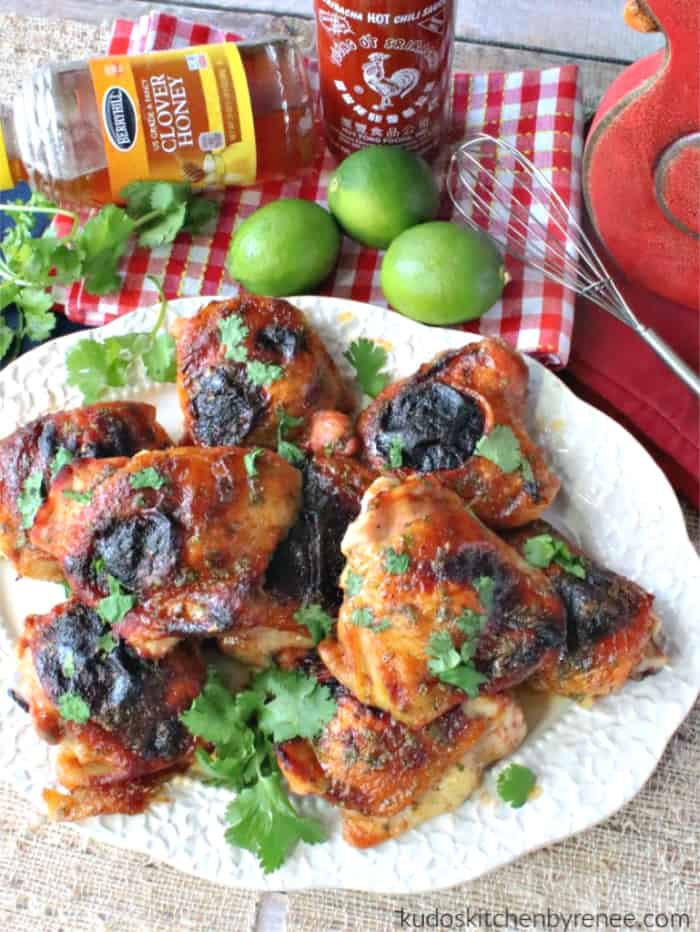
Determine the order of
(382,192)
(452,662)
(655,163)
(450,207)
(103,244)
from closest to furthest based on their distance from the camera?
(452,662) < (655,163) < (382,192) < (103,244) < (450,207)

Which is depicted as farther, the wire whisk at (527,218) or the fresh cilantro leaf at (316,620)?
the wire whisk at (527,218)

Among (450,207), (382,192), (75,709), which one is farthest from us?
(450,207)

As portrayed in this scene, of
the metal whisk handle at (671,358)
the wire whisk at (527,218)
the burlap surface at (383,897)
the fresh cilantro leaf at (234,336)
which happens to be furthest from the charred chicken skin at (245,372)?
the burlap surface at (383,897)

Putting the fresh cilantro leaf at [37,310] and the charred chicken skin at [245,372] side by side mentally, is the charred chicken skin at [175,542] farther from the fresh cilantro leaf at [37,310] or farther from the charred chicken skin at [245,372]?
the fresh cilantro leaf at [37,310]

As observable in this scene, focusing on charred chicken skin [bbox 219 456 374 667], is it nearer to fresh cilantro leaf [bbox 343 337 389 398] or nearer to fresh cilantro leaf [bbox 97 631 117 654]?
fresh cilantro leaf [bbox 97 631 117 654]

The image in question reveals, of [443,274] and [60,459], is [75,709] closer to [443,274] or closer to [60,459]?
[60,459]

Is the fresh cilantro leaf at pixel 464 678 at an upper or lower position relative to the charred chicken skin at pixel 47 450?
lower

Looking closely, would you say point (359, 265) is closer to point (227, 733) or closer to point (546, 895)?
point (227, 733)

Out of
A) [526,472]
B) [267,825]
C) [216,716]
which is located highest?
[526,472]

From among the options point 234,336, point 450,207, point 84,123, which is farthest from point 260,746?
point 84,123
